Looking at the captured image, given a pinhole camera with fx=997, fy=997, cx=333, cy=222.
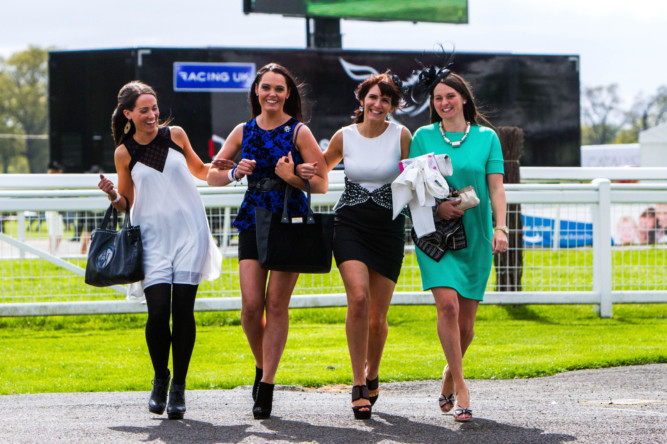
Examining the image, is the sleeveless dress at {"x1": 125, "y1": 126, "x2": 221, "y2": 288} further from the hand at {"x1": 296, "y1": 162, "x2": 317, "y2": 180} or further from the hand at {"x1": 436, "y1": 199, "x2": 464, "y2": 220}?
the hand at {"x1": 436, "y1": 199, "x2": 464, "y2": 220}

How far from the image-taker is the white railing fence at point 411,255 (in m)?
8.92

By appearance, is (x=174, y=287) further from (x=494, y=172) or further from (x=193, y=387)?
(x=494, y=172)

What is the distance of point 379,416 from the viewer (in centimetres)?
526

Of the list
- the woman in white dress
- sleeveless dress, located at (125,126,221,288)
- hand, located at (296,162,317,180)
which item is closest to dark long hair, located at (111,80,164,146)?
the woman in white dress

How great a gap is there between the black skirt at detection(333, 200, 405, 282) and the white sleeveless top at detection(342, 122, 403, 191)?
0.44 ft

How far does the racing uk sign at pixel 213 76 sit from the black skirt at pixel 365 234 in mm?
11985

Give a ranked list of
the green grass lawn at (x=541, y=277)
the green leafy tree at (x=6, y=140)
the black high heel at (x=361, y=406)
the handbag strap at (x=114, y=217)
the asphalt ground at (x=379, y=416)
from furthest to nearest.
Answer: the green leafy tree at (x=6, y=140) → the green grass lawn at (x=541, y=277) → the handbag strap at (x=114, y=217) → the black high heel at (x=361, y=406) → the asphalt ground at (x=379, y=416)

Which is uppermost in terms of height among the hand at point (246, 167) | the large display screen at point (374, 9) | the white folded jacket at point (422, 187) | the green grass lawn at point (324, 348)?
the large display screen at point (374, 9)

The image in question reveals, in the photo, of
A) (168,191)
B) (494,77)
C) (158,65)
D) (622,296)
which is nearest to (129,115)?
(168,191)

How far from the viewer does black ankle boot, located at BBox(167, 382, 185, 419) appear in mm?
5188

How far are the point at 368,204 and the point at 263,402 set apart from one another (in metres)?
1.18

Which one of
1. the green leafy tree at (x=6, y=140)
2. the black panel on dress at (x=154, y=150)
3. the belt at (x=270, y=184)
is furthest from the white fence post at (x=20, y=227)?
the green leafy tree at (x=6, y=140)

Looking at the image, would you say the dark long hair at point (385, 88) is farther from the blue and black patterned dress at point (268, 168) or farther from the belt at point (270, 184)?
the belt at point (270, 184)

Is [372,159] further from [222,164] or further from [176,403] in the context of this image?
[176,403]
